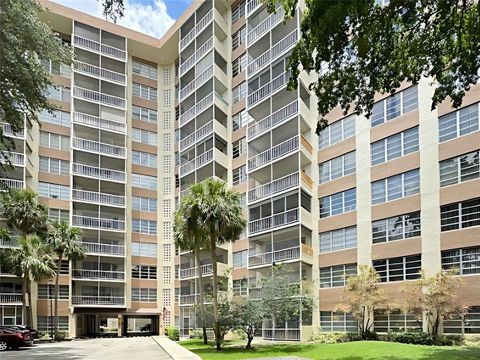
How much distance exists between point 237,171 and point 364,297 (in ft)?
80.4

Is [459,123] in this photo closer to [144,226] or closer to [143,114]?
[144,226]

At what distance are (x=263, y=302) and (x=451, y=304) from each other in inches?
433

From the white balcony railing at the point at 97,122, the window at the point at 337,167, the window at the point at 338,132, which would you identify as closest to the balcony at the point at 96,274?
the white balcony railing at the point at 97,122

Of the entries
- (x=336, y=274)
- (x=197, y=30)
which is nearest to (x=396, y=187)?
(x=336, y=274)

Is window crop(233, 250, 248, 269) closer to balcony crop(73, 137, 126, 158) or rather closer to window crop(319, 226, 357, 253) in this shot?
window crop(319, 226, 357, 253)

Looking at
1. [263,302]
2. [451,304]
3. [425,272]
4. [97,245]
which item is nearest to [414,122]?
[425,272]

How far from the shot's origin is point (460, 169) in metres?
31.8

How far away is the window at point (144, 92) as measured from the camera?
226ft

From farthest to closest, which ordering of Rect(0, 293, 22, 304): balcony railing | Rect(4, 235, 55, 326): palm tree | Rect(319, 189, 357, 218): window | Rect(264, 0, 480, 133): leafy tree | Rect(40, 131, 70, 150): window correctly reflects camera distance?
Rect(40, 131, 70, 150): window, Rect(0, 293, 22, 304): balcony railing, Rect(4, 235, 55, 326): palm tree, Rect(319, 189, 357, 218): window, Rect(264, 0, 480, 133): leafy tree

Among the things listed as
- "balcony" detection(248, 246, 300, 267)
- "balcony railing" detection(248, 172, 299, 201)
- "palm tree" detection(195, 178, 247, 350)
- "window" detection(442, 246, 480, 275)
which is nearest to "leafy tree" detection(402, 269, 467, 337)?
"window" detection(442, 246, 480, 275)

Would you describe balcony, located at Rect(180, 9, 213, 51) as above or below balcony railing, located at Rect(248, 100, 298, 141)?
above

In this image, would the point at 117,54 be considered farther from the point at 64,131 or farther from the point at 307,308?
the point at 307,308

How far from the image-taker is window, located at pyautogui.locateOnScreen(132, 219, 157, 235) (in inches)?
2539

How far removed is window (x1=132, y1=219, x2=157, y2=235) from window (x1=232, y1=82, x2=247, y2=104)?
1945cm
